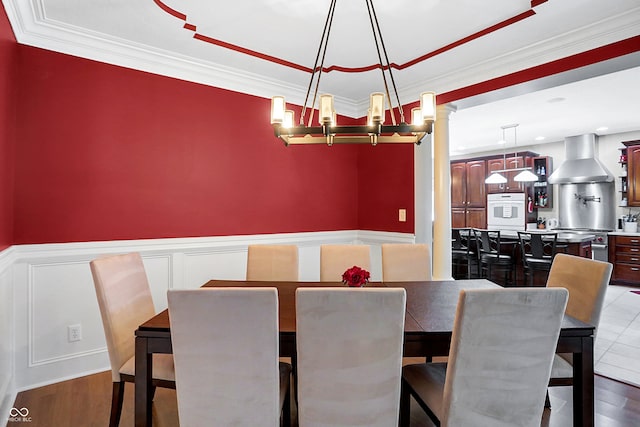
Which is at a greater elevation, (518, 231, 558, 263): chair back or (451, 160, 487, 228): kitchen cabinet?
(451, 160, 487, 228): kitchen cabinet

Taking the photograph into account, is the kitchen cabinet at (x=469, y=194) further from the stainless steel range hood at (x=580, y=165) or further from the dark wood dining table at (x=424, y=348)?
the dark wood dining table at (x=424, y=348)

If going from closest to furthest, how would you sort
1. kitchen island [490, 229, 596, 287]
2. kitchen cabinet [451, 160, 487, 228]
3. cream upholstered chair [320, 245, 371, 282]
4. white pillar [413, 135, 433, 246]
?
cream upholstered chair [320, 245, 371, 282] < white pillar [413, 135, 433, 246] < kitchen island [490, 229, 596, 287] < kitchen cabinet [451, 160, 487, 228]

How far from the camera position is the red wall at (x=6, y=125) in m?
2.06

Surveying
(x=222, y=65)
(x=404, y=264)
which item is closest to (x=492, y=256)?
(x=404, y=264)

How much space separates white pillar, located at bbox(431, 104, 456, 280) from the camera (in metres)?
3.51

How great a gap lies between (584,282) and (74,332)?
11.2ft

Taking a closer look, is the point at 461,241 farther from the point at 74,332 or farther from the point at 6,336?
the point at 6,336

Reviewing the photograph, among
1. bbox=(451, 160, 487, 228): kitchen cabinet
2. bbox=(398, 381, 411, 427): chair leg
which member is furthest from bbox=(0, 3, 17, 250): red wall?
bbox=(451, 160, 487, 228): kitchen cabinet

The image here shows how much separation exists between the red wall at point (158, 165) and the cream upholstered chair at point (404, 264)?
1.04 metres

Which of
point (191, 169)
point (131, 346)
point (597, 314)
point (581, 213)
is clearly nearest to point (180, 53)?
point (191, 169)

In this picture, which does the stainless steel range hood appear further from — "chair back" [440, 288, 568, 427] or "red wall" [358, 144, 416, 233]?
"chair back" [440, 288, 568, 427]

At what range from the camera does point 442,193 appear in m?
3.53

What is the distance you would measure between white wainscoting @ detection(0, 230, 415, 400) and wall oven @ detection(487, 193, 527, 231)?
6297mm

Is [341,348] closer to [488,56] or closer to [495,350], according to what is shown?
[495,350]
